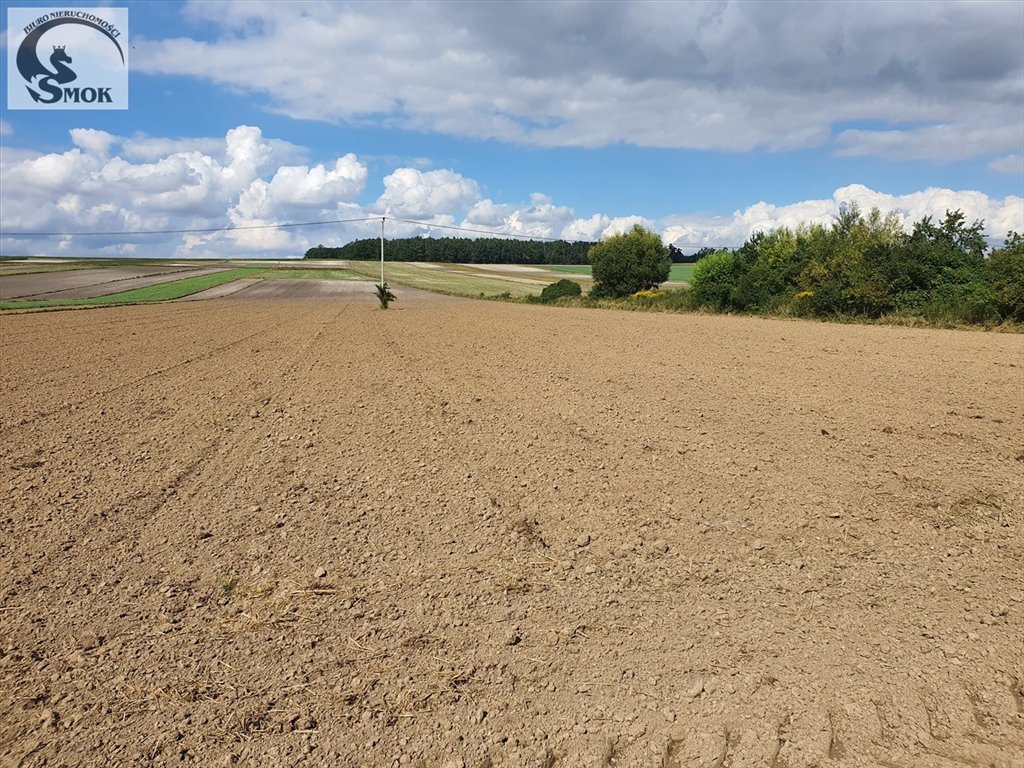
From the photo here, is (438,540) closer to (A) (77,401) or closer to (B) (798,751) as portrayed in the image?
(B) (798,751)

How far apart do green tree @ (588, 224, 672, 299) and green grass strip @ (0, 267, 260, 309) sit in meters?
34.6

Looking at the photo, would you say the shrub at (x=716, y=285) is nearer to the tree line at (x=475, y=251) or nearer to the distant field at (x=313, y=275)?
the distant field at (x=313, y=275)

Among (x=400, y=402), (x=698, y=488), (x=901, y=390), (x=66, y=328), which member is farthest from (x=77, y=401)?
(x=66, y=328)

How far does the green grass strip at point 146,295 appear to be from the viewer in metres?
39.5

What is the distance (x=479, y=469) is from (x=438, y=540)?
1.82 meters

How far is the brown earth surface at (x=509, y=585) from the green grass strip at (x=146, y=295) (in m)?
35.4

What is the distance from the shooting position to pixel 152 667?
348 cm

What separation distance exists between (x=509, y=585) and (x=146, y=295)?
2176 inches

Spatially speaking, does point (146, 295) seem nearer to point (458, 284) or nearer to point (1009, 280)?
point (458, 284)

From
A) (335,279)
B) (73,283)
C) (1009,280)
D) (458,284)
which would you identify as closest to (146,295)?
(73,283)

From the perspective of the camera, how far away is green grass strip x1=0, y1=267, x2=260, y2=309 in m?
39.5

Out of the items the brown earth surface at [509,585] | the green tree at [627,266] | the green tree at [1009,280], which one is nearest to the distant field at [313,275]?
the green tree at [627,266]

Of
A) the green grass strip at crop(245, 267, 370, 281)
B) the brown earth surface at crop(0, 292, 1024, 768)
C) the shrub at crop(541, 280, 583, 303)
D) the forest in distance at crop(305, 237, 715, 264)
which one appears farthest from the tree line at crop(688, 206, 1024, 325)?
the forest in distance at crop(305, 237, 715, 264)

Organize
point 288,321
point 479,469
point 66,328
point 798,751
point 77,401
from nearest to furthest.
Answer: point 798,751, point 479,469, point 77,401, point 66,328, point 288,321
